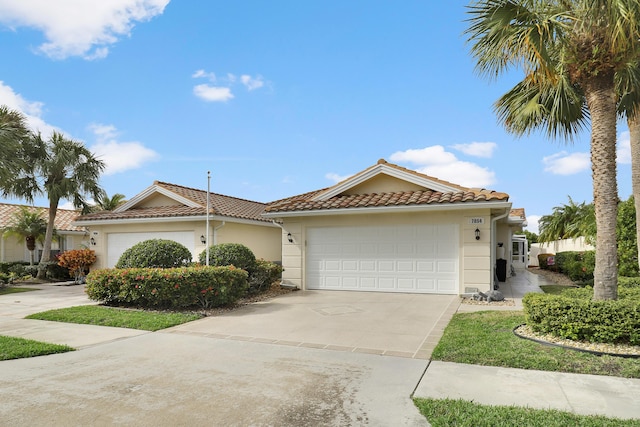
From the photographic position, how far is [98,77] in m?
12.8

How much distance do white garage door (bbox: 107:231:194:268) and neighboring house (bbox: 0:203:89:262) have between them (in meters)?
4.47

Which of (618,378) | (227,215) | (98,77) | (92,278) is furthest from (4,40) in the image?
(618,378)

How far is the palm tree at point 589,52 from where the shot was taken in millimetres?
6656

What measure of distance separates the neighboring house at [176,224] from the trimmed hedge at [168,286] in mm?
4852

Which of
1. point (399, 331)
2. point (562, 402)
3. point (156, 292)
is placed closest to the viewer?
point (562, 402)

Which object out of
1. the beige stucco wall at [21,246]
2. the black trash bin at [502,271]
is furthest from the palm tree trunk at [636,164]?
the beige stucco wall at [21,246]

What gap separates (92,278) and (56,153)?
11517mm

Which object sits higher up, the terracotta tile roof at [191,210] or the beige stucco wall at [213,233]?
the terracotta tile roof at [191,210]

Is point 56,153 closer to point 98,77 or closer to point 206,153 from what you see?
point 98,77

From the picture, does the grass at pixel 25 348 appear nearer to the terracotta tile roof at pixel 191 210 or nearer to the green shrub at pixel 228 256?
the green shrub at pixel 228 256

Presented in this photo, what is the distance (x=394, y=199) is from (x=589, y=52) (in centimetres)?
675

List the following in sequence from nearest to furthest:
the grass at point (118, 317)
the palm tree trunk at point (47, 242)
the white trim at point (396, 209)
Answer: the grass at point (118, 317) < the white trim at point (396, 209) < the palm tree trunk at point (47, 242)

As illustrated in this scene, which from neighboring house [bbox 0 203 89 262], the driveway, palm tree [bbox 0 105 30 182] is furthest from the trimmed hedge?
neighboring house [bbox 0 203 89 262]

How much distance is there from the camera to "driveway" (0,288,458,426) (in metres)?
4.05
